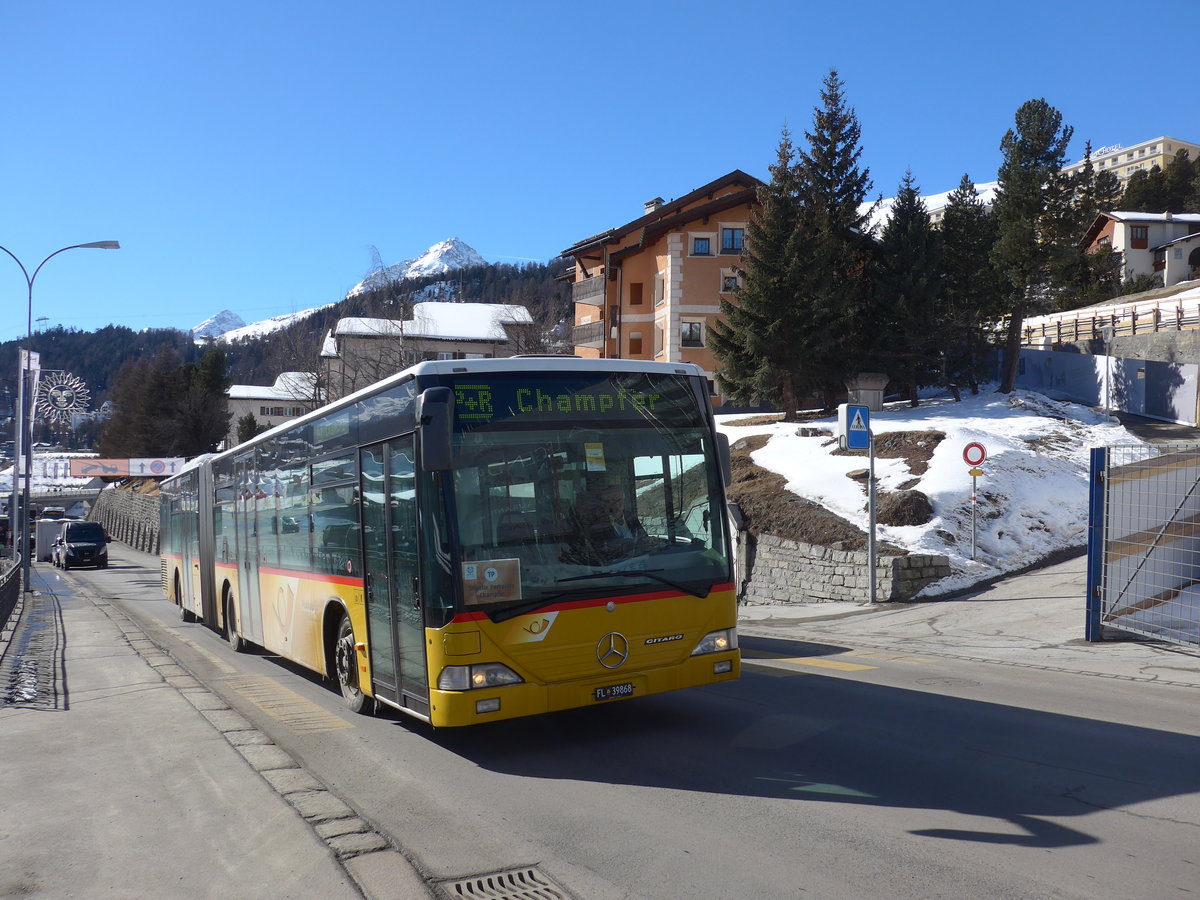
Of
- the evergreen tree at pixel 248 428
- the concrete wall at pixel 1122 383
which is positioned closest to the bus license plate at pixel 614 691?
the concrete wall at pixel 1122 383

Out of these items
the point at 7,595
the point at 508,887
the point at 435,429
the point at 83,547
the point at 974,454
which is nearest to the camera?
the point at 508,887

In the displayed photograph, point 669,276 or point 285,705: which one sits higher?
point 669,276

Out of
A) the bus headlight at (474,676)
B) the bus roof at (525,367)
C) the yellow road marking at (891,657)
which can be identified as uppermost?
the bus roof at (525,367)

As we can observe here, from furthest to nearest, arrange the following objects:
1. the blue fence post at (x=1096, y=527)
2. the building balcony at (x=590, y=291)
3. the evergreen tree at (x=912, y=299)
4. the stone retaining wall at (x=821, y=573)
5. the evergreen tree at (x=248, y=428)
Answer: the evergreen tree at (x=248, y=428), the building balcony at (x=590, y=291), the evergreen tree at (x=912, y=299), the stone retaining wall at (x=821, y=573), the blue fence post at (x=1096, y=527)

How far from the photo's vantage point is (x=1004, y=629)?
48.0 ft

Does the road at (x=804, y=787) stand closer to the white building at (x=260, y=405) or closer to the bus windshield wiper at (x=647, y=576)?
the bus windshield wiper at (x=647, y=576)

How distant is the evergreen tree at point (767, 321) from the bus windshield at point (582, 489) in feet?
85.2

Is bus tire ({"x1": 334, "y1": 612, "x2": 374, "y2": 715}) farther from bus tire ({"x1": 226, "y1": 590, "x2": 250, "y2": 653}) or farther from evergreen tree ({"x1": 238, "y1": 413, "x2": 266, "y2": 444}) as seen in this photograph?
evergreen tree ({"x1": 238, "y1": 413, "x2": 266, "y2": 444})

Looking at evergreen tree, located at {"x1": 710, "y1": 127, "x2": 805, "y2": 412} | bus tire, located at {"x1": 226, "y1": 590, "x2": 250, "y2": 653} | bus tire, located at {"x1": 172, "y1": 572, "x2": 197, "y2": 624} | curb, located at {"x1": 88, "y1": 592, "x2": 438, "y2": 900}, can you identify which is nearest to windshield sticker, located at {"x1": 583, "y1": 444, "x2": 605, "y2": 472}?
curb, located at {"x1": 88, "y1": 592, "x2": 438, "y2": 900}

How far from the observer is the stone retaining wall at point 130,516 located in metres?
72.2

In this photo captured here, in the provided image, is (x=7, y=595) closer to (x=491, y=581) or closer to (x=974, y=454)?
(x=491, y=581)

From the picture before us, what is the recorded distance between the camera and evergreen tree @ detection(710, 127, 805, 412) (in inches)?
1315

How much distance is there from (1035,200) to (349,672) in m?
48.2

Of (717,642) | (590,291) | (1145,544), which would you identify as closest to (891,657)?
(1145,544)
